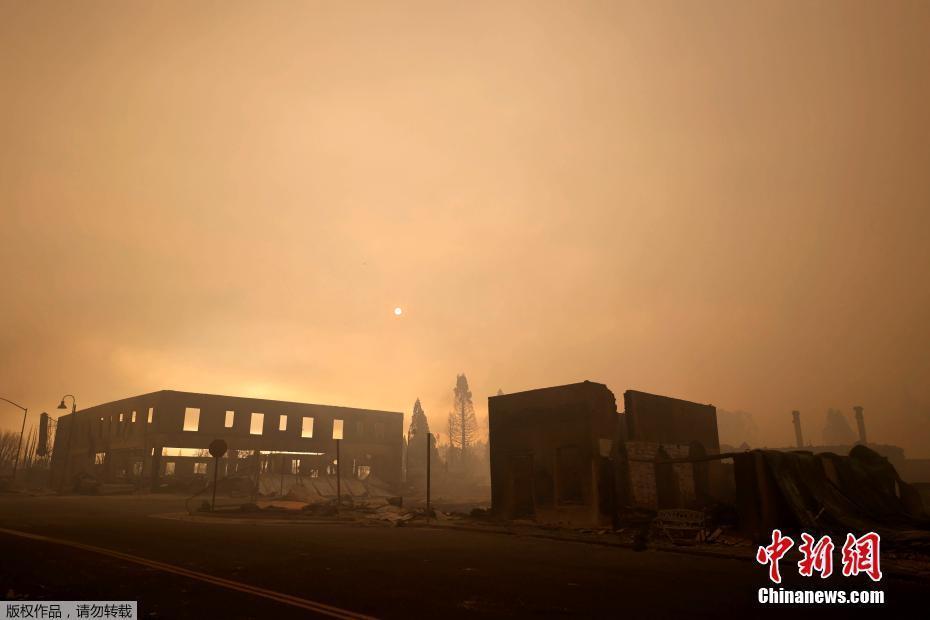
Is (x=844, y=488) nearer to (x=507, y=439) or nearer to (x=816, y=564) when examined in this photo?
(x=816, y=564)

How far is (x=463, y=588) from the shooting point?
8367 mm

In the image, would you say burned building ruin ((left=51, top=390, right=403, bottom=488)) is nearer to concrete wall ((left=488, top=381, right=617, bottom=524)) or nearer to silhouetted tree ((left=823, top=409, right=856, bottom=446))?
concrete wall ((left=488, top=381, right=617, bottom=524))

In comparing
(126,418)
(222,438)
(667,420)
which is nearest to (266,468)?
(222,438)

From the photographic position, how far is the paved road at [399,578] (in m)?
7.09

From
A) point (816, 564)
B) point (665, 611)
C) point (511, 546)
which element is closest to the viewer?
point (665, 611)

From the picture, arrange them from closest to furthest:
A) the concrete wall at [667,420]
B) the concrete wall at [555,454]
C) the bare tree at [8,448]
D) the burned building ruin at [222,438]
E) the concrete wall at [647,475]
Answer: the concrete wall at [647,475]
the concrete wall at [555,454]
the concrete wall at [667,420]
the burned building ruin at [222,438]
the bare tree at [8,448]

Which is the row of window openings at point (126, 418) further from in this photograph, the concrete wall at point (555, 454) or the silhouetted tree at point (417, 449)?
the concrete wall at point (555, 454)

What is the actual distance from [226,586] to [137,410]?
2058 inches

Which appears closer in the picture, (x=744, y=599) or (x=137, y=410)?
(x=744, y=599)

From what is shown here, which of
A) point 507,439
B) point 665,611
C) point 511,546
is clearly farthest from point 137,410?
point 665,611

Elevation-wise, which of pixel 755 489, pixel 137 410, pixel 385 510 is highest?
pixel 137 410

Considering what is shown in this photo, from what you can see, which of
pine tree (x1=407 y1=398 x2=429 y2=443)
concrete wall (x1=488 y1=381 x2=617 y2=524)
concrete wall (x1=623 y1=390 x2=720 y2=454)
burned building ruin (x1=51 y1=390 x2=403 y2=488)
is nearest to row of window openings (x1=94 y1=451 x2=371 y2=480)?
burned building ruin (x1=51 y1=390 x2=403 y2=488)

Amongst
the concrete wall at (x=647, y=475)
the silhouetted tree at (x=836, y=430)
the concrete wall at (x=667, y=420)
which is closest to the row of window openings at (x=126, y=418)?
the concrete wall at (x=667, y=420)

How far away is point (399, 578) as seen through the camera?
9.10m
